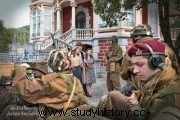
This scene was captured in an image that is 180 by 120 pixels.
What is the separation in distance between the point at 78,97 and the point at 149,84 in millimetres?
1632

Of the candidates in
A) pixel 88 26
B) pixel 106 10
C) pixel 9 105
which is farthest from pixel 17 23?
pixel 88 26

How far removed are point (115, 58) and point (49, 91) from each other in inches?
269

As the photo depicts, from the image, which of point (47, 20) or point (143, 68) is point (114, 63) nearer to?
point (143, 68)

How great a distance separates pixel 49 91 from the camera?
447cm

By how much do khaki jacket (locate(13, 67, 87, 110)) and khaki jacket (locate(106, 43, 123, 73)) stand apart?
21.6 ft

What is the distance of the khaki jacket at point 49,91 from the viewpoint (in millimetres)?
4461

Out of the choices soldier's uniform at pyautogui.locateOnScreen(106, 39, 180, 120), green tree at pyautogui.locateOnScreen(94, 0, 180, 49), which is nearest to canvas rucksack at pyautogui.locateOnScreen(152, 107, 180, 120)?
soldier's uniform at pyautogui.locateOnScreen(106, 39, 180, 120)

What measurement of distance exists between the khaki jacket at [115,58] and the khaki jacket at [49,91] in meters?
6.60

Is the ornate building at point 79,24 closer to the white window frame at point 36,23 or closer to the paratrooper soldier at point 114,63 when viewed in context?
the white window frame at point 36,23

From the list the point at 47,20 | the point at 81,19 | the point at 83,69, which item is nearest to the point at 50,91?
the point at 83,69

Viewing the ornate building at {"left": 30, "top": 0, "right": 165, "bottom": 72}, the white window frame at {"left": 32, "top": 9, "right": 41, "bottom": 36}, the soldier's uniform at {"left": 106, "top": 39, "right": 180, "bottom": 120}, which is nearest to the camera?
the soldier's uniform at {"left": 106, "top": 39, "right": 180, "bottom": 120}

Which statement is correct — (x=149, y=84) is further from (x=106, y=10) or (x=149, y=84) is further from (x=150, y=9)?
(x=150, y=9)

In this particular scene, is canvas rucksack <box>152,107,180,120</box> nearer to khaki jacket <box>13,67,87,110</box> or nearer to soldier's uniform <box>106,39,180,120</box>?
soldier's uniform <box>106,39,180,120</box>

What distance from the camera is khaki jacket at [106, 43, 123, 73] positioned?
36.5 ft
